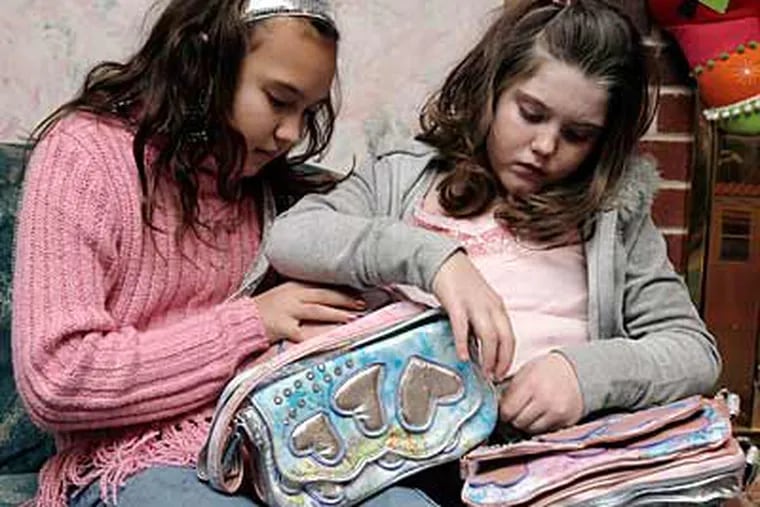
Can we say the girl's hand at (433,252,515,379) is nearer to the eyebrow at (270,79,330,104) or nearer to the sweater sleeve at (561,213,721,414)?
the sweater sleeve at (561,213,721,414)

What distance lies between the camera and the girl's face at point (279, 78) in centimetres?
118

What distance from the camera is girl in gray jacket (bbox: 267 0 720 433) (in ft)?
3.73

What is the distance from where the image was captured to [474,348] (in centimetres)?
104

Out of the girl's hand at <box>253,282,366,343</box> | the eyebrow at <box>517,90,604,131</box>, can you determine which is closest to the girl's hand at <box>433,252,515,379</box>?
the girl's hand at <box>253,282,366,343</box>

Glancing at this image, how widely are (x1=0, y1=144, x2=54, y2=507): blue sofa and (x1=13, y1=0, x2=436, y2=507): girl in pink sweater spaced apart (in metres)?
0.17

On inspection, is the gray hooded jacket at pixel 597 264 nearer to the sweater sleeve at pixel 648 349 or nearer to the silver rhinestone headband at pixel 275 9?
the sweater sleeve at pixel 648 349

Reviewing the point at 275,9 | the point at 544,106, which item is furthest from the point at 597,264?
the point at 275,9

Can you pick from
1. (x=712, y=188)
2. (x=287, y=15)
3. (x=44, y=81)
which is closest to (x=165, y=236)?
(x=287, y=15)

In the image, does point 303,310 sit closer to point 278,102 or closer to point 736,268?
point 278,102

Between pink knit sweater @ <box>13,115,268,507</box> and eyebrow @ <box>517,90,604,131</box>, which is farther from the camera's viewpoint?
eyebrow @ <box>517,90,604,131</box>

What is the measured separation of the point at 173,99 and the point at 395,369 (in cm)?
39

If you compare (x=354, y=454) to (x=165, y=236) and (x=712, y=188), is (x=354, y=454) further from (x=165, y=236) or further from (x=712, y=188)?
(x=712, y=188)

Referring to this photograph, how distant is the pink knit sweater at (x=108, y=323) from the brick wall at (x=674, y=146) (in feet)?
3.14

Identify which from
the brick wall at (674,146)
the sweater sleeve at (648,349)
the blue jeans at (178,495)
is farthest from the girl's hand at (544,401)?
the brick wall at (674,146)
